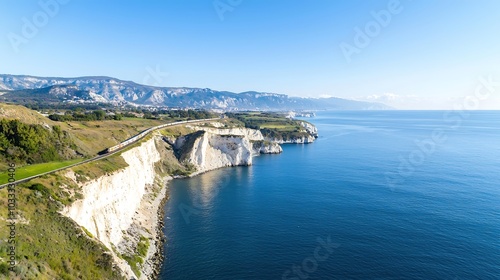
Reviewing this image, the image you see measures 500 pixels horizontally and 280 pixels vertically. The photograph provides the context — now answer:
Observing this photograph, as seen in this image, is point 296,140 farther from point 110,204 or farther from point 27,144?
point 27,144

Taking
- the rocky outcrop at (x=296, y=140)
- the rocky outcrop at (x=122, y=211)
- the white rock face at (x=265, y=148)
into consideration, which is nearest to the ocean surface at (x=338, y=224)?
the rocky outcrop at (x=122, y=211)

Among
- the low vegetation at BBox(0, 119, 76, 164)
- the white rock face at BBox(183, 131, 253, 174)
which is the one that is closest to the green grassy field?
the low vegetation at BBox(0, 119, 76, 164)

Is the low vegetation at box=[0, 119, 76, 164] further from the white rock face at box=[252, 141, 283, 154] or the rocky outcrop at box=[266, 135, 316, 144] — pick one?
the rocky outcrop at box=[266, 135, 316, 144]

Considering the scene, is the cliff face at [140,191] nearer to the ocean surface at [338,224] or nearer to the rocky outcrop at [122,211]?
the rocky outcrop at [122,211]

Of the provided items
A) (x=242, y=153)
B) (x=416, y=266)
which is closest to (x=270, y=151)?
(x=242, y=153)

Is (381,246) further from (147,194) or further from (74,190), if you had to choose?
(147,194)
